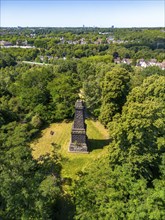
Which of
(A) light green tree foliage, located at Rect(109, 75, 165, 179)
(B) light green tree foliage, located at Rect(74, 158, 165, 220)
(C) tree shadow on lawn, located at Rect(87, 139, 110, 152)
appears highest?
(A) light green tree foliage, located at Rect(109, 75, 165, 179)

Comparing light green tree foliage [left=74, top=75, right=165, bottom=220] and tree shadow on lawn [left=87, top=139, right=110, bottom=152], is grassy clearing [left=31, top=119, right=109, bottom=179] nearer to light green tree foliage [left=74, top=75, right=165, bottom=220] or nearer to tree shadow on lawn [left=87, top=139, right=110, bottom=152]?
tree shadow on lawn [left=87, top=139, right=110, bottom=152]

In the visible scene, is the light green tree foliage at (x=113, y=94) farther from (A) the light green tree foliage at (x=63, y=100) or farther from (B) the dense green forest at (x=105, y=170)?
(A) the light green tree foliage at (x=63, y=100)

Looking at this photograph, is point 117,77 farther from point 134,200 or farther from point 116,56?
point 116,56

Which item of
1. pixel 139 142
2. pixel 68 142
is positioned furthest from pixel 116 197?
pixel 68 142

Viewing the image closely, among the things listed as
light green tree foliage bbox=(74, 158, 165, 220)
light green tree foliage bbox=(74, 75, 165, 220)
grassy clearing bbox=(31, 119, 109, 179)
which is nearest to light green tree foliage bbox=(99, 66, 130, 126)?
grassy clearing bbox=(31, 119, 109, 179)

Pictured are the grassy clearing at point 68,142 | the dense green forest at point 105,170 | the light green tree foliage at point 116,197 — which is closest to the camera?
the light green tree foliage at point 116,197

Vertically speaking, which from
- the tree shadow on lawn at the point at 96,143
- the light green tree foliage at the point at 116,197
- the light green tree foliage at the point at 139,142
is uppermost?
the light green tree foliage at the point at 139,142

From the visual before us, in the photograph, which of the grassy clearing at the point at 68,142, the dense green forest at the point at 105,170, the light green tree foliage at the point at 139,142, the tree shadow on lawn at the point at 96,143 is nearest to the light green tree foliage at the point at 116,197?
the dense green forest at the point at 105,170

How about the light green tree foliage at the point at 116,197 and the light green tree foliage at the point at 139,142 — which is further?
the light green tree foliage at the point at 139,142
